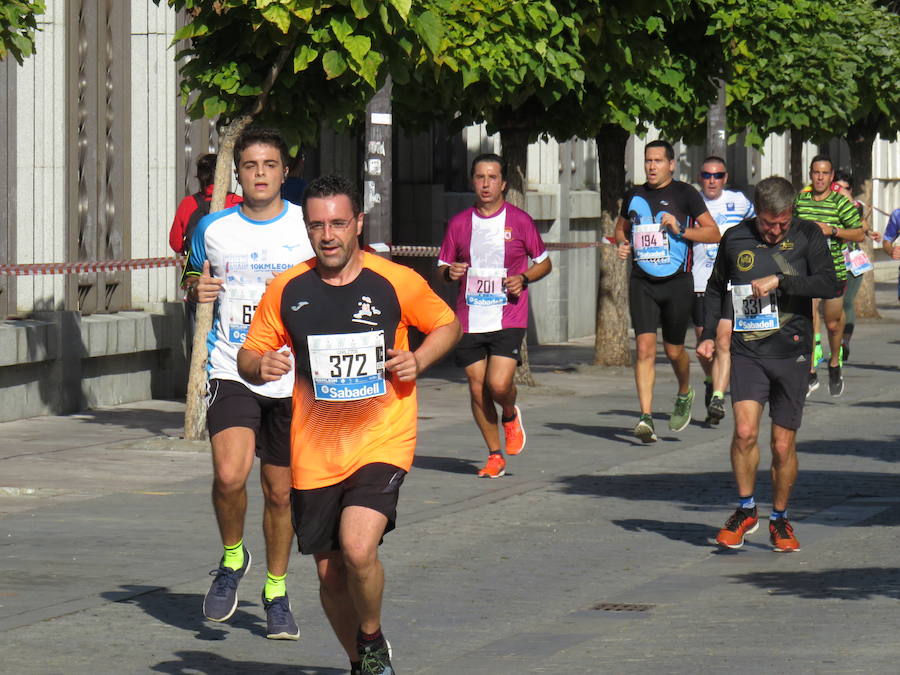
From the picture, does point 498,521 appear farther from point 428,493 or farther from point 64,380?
point 64,380

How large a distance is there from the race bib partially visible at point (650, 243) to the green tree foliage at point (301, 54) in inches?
77.0

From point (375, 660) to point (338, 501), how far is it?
21.1 inches

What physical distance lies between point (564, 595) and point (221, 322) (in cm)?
183

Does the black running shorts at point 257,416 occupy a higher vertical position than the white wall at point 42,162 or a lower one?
lower

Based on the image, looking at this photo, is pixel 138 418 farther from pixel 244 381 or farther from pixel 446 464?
pixel 244 381

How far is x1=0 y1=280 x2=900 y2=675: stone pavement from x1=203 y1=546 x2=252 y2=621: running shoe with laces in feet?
0.27

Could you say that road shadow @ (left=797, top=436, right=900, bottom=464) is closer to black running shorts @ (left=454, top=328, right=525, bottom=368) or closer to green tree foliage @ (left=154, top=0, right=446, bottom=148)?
black running shorts @ (left=454, top=328, right=525, bottom=368)

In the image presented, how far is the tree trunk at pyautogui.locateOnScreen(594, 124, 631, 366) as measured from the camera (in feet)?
62.8

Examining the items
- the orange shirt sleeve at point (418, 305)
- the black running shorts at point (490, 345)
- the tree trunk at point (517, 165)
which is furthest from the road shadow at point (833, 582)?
the tree trunk at point (517, 165)

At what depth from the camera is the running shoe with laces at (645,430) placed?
1312 cm

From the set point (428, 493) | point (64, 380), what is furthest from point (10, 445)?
point (428, 493)

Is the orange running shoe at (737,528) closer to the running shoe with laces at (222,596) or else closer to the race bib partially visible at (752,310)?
the race bib partially visible at (752,310)

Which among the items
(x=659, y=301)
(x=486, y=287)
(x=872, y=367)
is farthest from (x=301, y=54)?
(x=872, y=367)

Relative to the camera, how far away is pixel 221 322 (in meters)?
7.60
